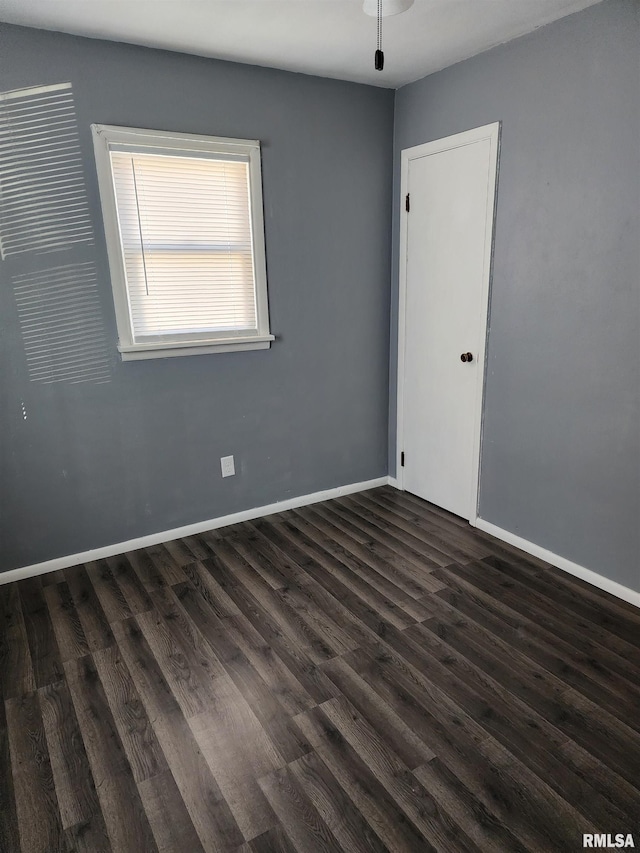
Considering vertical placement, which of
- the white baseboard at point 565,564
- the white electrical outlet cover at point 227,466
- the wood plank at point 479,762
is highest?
the white electrical outlet cover at point 227,466

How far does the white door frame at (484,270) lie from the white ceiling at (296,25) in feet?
1.32

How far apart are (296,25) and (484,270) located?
4.89 ft

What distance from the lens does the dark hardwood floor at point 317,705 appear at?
4.98ft

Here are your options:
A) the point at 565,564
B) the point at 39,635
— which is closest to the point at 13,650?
the point at 39,635

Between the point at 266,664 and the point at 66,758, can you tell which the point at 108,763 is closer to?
the point at 66,758

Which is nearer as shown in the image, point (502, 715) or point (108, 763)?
point (108, 763)

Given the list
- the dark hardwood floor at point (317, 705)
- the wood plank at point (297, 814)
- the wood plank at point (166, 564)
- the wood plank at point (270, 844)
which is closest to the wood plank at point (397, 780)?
the dark hardwood floor at point (317, 705)

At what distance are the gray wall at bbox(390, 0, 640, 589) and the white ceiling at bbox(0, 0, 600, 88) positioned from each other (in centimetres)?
19

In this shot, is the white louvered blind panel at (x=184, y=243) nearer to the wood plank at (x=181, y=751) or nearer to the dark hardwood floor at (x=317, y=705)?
the dark hardwood floor at (x=317, y=705)

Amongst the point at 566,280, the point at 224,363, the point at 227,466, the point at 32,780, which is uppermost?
the point at 566,280

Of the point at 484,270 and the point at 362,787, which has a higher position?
the point at 484,270

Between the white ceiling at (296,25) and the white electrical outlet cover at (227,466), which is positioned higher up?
the white ceiling at (296,25)

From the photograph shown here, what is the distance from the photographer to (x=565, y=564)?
107 inches

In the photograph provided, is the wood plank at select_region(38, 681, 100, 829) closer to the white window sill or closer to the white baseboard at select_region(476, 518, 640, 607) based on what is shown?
the white window sill
